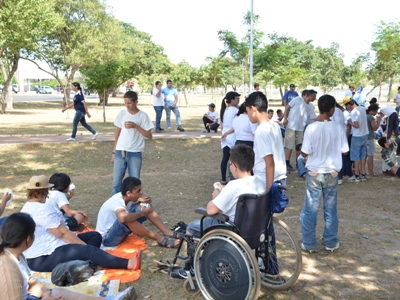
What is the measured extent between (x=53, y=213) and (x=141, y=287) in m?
A: 1.14

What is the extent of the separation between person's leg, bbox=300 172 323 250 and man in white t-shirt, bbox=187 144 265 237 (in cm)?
120

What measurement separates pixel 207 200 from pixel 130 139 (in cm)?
184

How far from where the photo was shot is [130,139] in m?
5.76

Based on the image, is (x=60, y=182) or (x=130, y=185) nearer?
(x=130, y=185)

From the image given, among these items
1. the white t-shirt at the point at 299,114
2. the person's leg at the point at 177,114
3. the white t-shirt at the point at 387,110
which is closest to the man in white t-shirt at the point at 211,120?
the person's leg at the point at 177,114

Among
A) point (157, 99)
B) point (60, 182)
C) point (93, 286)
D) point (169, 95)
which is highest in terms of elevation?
point (169, 95)

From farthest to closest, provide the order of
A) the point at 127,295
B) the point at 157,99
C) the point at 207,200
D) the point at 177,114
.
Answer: the point at 177,114 → the point at 157,99 → the point at 207,200 → the point at 127,295

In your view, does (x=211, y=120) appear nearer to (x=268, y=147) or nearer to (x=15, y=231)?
(x=268, y=147)

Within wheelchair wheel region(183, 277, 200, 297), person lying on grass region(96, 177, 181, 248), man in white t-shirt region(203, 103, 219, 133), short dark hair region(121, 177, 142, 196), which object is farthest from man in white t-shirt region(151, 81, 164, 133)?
wheelchair wheel region(183, 277, 200, 297)

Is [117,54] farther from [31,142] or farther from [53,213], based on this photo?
[53,213]

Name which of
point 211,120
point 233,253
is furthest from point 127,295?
point 211,120

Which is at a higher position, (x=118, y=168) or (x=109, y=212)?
(x=118, y=168)

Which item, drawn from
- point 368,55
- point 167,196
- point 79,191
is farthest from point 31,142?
point 368,55

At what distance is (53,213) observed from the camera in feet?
13.3
